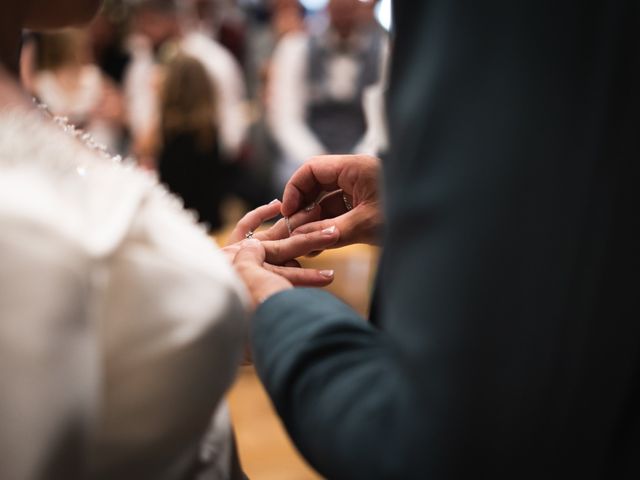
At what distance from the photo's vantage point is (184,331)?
25.0 inches

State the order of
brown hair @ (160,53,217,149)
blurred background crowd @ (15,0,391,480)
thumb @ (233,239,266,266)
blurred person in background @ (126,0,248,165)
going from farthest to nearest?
blurred person in background @ (126,0,248,165) → brown hair @ (160,53,217,149) → blurred background crowd @ (15,0,391,480) → thumb @ (233,239,266,266)

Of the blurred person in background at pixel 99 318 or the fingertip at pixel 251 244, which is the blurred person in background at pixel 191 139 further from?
the blurred person in background at pixel 99 318

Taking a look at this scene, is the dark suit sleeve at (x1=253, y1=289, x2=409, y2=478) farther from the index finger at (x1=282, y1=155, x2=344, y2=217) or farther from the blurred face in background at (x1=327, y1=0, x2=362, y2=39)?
the blurred face in background at (x1=327, y1=0, x2=362, y2=39)

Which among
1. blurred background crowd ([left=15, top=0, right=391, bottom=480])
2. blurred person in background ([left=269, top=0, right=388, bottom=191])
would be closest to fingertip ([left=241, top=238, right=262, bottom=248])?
blurred background crowd ([left=15, top=0, right=391, bottom=480])

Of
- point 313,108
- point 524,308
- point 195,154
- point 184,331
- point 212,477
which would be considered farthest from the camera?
Result: point 195,154

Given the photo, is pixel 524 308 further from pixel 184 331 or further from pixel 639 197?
pixel 184 331

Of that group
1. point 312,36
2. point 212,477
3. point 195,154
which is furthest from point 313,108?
point 212,477

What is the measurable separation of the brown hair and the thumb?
3.45 metres

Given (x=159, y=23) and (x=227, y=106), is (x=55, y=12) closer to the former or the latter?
(x=227, y=106)

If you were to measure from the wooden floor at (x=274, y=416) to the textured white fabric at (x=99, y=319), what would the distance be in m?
1.95

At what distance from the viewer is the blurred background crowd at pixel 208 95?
12.0 feet

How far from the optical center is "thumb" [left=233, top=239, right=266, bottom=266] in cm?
85

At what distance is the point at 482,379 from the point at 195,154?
3.96m

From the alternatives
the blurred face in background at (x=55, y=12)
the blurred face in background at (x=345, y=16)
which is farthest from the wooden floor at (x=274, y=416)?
the blurred face in background at (x=55, y=12)
